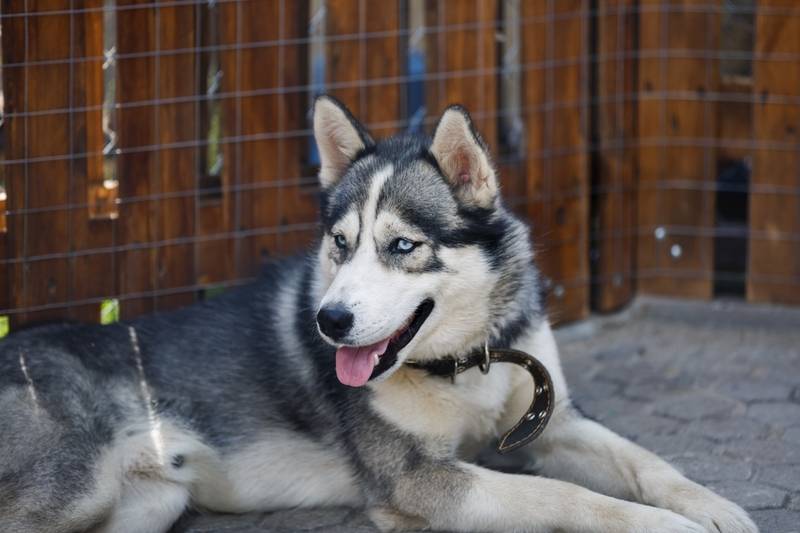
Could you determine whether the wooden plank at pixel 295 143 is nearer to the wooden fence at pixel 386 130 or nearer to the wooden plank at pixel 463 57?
the wooden fence at pixel 386 130

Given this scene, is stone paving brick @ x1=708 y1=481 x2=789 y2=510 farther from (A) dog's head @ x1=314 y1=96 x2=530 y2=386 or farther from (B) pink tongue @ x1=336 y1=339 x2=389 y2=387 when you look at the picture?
(B) pink tongue @ x1=336 y1=339 x2=389 y2=387

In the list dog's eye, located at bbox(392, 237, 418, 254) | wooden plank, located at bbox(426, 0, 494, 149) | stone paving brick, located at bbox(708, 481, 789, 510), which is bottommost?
stone paving brick, located at bbox(708, 481, 789, 510)

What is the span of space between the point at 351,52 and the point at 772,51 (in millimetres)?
2306

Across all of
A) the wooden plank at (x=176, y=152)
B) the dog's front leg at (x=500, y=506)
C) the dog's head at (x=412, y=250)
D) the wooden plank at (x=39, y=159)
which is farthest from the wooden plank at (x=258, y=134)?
the dog's front leg at (x=500, y=506)

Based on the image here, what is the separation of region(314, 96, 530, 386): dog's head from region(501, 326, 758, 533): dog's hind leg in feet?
1.24

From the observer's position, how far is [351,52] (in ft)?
18.4

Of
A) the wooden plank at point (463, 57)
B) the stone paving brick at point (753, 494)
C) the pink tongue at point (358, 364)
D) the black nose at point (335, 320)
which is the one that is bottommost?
the stone paving brick at point (753, 494)

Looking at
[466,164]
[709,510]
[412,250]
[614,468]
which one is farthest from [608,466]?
[466,164]

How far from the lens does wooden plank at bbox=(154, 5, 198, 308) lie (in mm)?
5117

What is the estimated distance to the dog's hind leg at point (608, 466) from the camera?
12.7ft

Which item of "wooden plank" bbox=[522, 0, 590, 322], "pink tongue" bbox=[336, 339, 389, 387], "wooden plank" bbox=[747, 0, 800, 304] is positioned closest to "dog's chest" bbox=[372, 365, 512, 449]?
"pink tongue" bbox=[336, 339, 389, 387]

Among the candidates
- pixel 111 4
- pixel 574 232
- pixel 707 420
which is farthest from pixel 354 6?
pixel 707 420

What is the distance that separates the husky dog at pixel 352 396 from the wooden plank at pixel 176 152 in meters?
0.70

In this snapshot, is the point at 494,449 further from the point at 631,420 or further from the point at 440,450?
the point at 631,420
